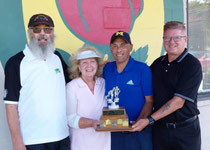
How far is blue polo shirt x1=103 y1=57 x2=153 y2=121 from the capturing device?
236cm

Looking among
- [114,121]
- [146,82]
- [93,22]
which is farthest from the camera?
[93,22]

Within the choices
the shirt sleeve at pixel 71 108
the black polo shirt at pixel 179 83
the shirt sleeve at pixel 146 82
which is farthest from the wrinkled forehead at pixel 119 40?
the shirt sleeve at pixel 71 108

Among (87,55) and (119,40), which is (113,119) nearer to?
(87,55)

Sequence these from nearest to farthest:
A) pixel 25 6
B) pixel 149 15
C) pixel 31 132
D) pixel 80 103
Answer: pixel 31 132 → pixel 80 103 → pixel 25 6 → pixel 149 15

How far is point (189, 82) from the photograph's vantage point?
229 centimetres

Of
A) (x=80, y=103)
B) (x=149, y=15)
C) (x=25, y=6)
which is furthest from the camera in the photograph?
(x=149, y=15)

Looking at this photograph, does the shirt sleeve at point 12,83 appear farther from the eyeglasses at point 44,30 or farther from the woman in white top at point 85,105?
the woman in white top at point 85,105

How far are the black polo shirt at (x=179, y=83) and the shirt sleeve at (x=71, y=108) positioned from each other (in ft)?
2.75

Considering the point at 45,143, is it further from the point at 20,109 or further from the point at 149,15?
the point at 149,15

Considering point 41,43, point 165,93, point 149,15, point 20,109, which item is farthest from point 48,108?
point 149,15

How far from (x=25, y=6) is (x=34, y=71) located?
1095 mm

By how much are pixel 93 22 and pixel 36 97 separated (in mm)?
1554

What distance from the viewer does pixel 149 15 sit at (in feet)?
12.2

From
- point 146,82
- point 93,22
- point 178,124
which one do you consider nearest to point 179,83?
point 146,82
